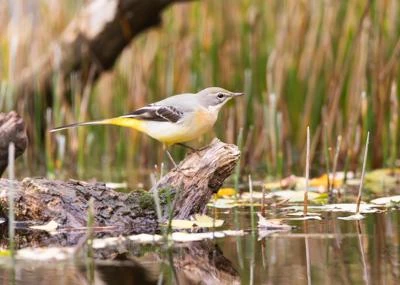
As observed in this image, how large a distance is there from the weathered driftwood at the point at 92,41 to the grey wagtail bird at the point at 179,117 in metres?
2.83

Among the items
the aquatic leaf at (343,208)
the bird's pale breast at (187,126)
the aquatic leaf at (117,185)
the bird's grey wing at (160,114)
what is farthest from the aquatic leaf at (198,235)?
the aquatic leaf at (117,185)

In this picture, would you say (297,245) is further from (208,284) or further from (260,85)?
(260,85)

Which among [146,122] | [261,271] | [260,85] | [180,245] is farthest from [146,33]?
[261,271]

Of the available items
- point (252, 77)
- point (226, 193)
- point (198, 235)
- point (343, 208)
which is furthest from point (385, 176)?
point (198, 235)

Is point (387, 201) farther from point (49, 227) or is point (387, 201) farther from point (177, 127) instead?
point (49, 227)

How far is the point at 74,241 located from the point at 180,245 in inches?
21.4

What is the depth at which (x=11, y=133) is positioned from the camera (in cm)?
592

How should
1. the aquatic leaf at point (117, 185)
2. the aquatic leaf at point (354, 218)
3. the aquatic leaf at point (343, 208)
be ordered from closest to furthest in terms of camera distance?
the aquatic leaf at point (354, 218), the aquatic leaf at point (343, 208), the aquatic leaf at point (117, 185)

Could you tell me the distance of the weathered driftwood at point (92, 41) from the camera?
9422mm

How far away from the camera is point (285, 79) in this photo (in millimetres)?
9586

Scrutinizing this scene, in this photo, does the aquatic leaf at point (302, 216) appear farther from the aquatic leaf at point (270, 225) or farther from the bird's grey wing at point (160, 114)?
the bird's grey wing at point (160, 114)

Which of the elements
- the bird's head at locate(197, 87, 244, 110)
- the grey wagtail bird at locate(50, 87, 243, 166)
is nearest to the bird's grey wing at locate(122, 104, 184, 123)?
the grey wagtail bird at locate(50, 87, 243, 166)

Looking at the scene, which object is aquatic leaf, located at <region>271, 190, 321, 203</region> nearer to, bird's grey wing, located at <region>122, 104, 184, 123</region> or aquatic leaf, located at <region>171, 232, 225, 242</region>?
bird's grey wing, located at <region>122, 104, 184, 123</region>

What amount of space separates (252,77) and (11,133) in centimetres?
414
